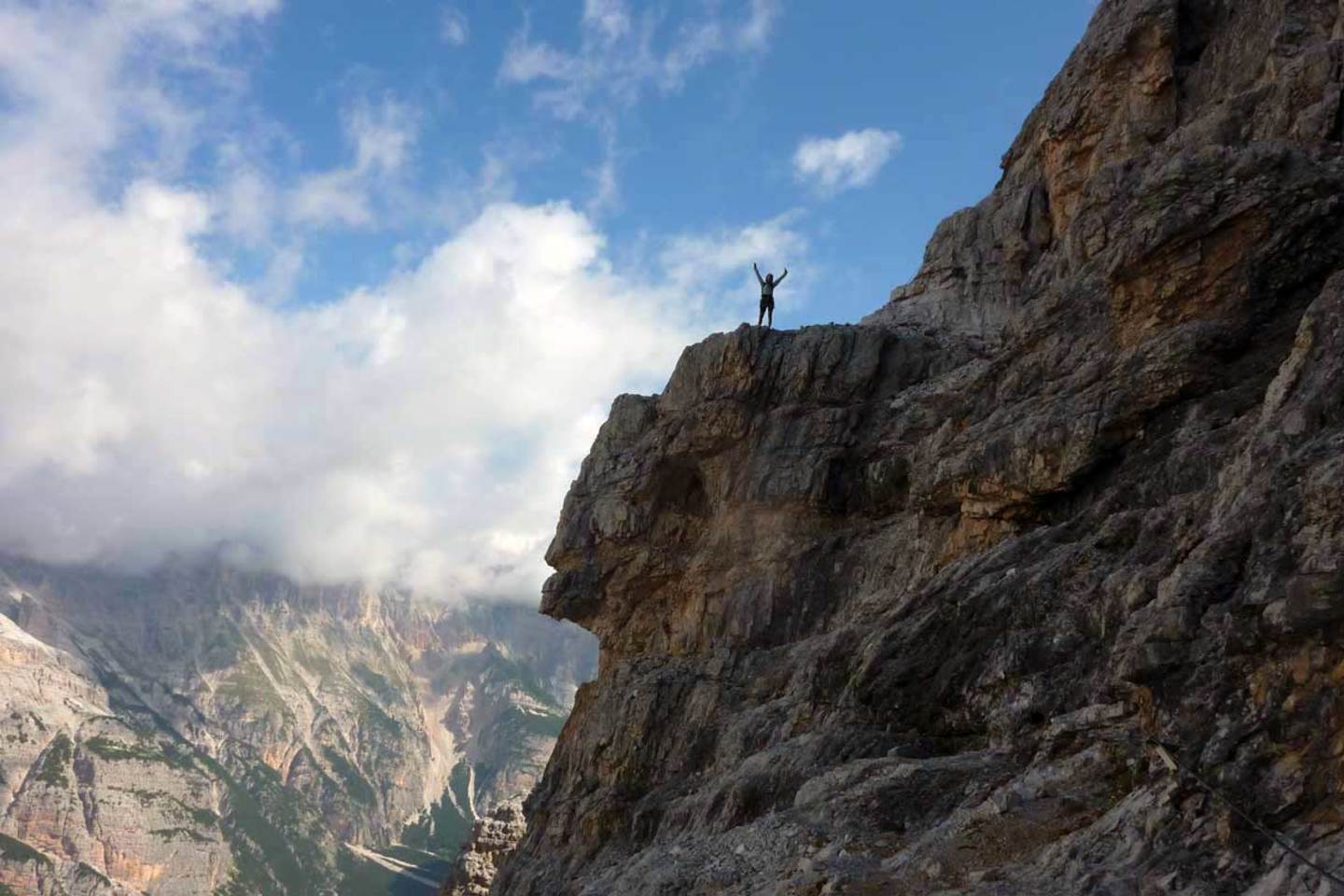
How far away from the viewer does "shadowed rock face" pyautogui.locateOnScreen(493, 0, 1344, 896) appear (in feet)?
63.1

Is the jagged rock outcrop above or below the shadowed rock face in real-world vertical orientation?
below

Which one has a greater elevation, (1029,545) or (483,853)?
(1029,545)

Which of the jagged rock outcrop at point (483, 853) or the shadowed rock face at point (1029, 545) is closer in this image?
the shadowed rock face at point (1029, 545)

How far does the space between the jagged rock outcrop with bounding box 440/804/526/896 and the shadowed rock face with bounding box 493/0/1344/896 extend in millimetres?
80160

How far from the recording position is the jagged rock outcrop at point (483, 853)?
13450cm

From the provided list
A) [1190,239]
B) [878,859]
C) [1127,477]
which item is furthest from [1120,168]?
[878,859]

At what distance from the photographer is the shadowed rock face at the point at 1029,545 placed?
19219mm

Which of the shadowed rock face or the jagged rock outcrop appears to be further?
the jagged rock outcrop

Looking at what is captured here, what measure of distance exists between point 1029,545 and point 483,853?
12505 cm

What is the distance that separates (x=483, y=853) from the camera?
143m

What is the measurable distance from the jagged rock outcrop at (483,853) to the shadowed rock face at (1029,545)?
80.2 m

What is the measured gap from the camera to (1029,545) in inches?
1357

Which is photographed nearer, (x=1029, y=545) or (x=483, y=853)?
(x=1029, y=545)

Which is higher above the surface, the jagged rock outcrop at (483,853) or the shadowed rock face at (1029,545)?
the shadowed rock face at (1029,545)
